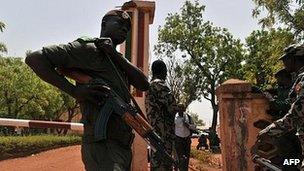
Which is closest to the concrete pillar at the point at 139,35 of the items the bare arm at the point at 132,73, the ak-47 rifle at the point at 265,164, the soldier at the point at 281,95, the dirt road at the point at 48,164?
the dirt road at the point at 48,164

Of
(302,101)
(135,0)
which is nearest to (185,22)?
(135,0)

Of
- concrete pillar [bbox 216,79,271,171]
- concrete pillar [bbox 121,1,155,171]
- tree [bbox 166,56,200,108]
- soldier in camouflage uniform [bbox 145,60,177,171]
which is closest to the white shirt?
concrete pillar [bbox 121,1,155,171]

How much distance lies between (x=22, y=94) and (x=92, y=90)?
4165cm

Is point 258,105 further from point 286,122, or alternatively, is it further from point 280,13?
point 280,13

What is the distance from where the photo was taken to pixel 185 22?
130ft

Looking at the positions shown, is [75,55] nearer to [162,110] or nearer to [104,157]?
[104,157]

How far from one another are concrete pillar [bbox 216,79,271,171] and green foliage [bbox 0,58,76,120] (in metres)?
35.3

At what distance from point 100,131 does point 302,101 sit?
143 cm

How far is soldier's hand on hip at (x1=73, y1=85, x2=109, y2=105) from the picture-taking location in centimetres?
280

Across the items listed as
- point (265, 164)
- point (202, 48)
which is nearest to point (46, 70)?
point (265, 164)

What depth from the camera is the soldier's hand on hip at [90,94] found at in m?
2.80

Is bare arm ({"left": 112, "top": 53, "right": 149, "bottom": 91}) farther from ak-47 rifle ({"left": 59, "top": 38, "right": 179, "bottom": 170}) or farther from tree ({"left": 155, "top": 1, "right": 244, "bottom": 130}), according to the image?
tree ({"left": 155, "top": 1, "right": 244, "bottom": 130})

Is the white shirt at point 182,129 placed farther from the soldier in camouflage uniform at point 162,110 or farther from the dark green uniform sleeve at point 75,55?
the dark green uniform sleeve at point 75,55

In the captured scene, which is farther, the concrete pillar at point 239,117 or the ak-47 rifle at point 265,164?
the concrete pillar at point 239,117
